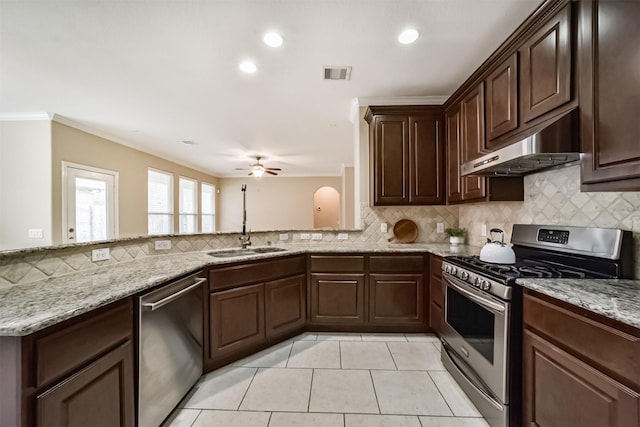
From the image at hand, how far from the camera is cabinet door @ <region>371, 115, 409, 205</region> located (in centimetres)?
301

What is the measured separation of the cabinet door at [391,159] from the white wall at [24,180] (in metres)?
4.40

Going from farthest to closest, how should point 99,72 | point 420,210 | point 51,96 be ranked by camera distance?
point 420,210
point 51,96
point 99,72

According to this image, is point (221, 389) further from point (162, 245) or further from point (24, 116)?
point (24, 116)

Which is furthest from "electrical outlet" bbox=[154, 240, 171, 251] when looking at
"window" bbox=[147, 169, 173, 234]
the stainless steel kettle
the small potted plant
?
"window" bbox=[147, 169, 173, 234]

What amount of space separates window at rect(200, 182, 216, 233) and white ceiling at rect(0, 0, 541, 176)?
4400 mm

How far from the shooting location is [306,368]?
7.03 feet

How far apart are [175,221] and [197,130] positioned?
3227mm

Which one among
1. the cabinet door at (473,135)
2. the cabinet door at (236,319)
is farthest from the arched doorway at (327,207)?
the cabinet door at (236,319)

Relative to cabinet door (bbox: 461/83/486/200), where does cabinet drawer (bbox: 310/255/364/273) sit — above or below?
below

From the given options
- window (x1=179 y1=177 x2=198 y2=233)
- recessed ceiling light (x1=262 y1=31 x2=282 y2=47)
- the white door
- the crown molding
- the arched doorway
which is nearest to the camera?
recessed ceiling light (x1=262 y1=31 x2=282 y2=47)

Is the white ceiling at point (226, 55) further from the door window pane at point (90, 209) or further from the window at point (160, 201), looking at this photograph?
the window at point (160, 201)

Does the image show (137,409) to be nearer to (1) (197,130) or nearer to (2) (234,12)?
(2) (234,12)

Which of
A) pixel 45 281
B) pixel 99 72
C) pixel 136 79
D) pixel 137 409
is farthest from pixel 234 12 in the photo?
pixel 137 409

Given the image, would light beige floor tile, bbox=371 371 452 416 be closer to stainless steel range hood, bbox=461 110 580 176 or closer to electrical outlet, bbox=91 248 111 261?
stainless steel range hood, bbox=461 110 580 176
